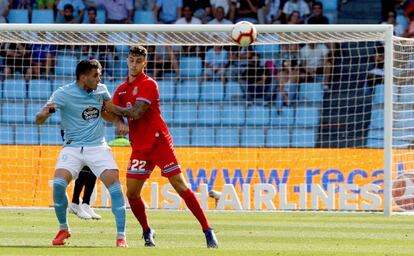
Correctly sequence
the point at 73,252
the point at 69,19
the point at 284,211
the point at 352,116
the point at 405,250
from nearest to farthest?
the point at 73,252, the point at 405,250, the point at 284,211, the point at 352,116, the point at 69,19

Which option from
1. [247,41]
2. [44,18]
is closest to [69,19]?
[44,18]

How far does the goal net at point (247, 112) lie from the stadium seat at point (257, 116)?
0.03 m

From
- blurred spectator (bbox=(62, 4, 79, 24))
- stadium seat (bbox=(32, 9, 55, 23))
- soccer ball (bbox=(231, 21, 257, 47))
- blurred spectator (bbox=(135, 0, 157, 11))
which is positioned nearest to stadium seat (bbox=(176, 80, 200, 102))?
blurred spectator (bbox=(62, 4, 79, 24))

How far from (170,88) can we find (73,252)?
12230 mm

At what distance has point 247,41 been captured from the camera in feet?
50.3

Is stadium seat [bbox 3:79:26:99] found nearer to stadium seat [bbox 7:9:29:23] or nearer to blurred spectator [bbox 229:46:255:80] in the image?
blurred spectator [bbox 229:46:255:80]

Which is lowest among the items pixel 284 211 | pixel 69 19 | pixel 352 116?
pixel 284 211

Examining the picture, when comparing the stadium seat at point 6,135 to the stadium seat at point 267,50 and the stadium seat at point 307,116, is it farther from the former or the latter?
the stadium seat at point 307,116

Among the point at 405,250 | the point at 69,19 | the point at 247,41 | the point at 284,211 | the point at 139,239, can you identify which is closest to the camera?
the point at 405,250

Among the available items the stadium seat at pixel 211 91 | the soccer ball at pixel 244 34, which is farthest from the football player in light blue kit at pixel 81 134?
the stadium seat at pixel 211 91

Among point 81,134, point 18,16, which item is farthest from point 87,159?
point 18,16

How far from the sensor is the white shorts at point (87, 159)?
11523mm

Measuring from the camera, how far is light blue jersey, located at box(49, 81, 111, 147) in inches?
458

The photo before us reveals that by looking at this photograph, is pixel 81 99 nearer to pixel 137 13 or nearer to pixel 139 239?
pixel 139 239
